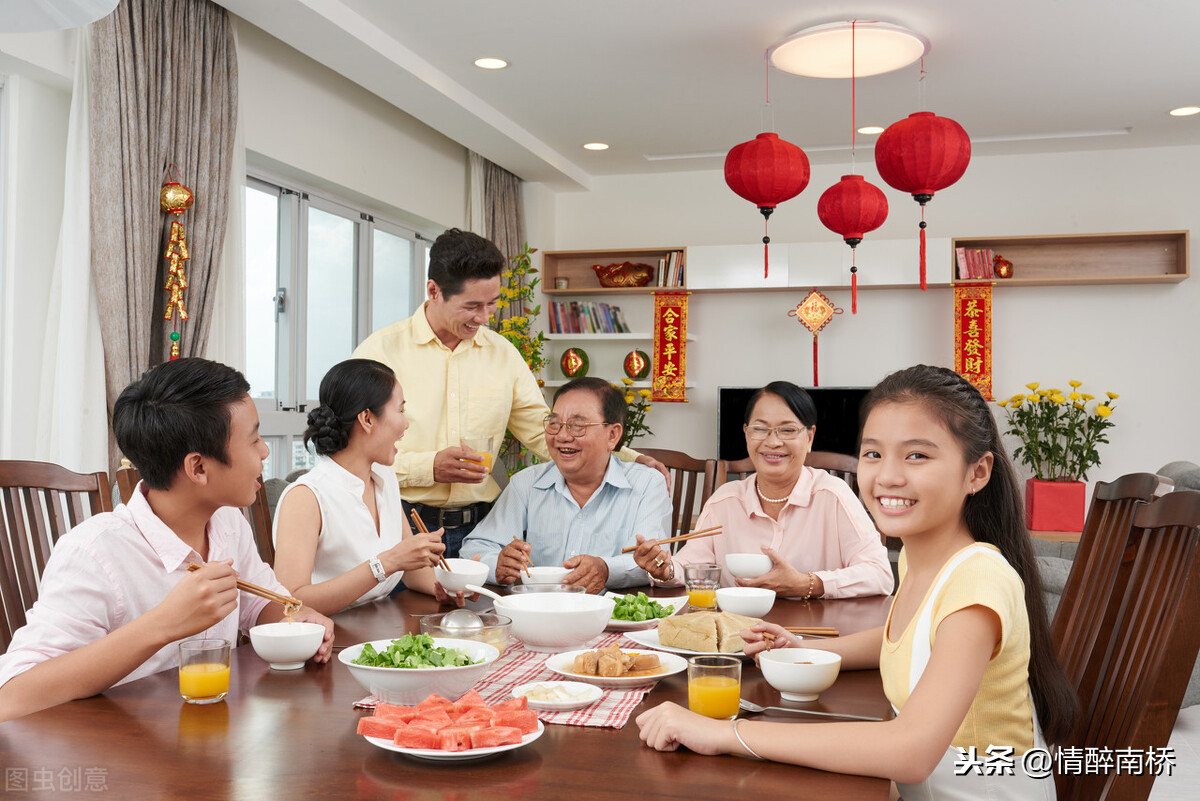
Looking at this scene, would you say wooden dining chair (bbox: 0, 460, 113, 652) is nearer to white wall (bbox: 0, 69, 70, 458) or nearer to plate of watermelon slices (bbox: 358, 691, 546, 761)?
plate of watermelon slices (bbox: 358, 691, 546, 761)

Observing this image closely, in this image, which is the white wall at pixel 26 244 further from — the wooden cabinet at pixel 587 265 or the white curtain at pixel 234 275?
the wooden cabinet at pixel 587 265

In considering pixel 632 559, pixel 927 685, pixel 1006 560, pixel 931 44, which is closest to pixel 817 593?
pixel 632 559

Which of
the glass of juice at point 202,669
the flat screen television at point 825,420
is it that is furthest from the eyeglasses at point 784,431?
the flat screen television at point 825,420

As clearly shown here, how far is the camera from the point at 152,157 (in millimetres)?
3408

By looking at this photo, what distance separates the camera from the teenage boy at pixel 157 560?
4.26 ft

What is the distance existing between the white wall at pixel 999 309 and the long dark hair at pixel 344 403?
4584 mm

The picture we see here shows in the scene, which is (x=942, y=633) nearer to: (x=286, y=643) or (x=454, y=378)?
(x=286, y=643)

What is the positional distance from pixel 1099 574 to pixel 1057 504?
14.8 feet

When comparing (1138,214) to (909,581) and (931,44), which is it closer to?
(931,44)

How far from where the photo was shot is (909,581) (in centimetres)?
145

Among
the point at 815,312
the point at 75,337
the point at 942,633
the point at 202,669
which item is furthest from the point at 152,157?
the point at 815,312

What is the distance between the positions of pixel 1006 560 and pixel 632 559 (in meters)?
1.12

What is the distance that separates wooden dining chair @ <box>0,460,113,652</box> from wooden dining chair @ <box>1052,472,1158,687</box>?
1.85 m

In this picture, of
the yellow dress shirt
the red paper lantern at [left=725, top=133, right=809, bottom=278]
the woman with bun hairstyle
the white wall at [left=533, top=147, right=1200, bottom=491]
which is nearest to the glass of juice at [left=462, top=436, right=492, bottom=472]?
the yellow dress shirt
